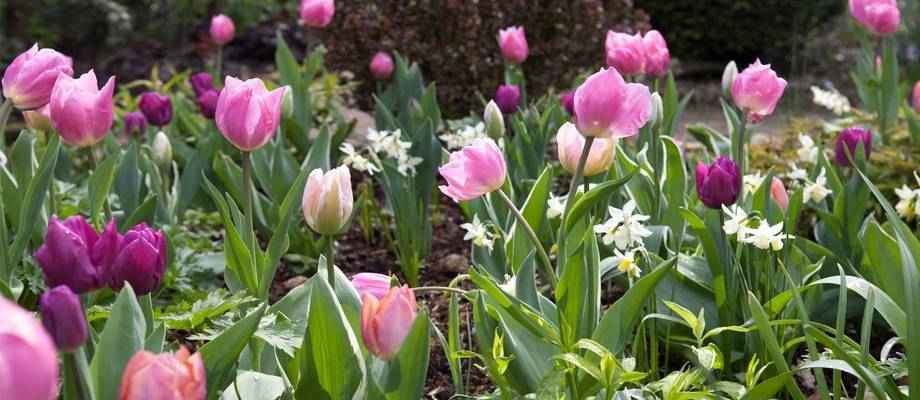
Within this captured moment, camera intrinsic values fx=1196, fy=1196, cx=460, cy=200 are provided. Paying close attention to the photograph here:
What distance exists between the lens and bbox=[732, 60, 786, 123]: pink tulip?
2.08 meters

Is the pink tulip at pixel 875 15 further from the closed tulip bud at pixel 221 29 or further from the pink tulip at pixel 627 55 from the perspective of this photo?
the closed tulip bud at pixel 221 29

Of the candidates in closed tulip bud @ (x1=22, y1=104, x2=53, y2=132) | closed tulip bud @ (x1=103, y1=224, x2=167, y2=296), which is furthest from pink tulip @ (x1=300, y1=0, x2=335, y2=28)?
closed tulip bud @ (x1=103, y1=224, x2=167, y2=296)

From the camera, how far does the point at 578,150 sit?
74.6 inches

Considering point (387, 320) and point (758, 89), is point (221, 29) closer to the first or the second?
point (758, 89)

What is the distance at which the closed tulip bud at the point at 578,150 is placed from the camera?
6.22 feet

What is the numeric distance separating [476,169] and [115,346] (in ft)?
1.87

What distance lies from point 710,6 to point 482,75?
11.3 feet

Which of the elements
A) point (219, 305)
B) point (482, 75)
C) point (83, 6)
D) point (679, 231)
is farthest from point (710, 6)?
point (219, 305)

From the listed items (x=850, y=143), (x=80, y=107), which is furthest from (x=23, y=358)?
(x=850, y=143)

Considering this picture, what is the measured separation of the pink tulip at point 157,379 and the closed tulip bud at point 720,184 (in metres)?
0.99

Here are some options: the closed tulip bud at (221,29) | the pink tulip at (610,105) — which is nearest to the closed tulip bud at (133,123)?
the closed tulip bud at (221,29)

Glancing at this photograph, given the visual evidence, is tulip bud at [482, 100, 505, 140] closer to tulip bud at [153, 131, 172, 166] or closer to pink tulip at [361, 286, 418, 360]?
tulip bud at [153, 131, 172, 166]

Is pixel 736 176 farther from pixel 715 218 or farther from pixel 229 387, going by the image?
pixel 229 387

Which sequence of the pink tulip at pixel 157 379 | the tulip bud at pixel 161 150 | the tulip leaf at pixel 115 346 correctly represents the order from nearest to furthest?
the pink tulip at pixel 157 379, the tulip leaf at pixel 115 346, the tulip bud at pixel 161 150
